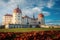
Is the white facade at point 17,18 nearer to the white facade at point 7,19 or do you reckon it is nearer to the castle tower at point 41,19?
the white facade at point 7,19

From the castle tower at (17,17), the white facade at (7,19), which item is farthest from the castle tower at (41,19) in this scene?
the white facade at (7,19)

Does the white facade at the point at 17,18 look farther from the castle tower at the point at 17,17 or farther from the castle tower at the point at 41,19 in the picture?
the castle tower at the point at 41,19

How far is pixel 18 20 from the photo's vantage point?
2.31 m

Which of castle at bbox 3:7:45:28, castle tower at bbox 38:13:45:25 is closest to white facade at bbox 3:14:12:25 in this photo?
castle at bbox 3:7:45:28

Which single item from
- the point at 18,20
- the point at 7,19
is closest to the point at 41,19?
the point at 18,20

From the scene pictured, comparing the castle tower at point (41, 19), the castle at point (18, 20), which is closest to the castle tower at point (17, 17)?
the castle at point (18, 20)

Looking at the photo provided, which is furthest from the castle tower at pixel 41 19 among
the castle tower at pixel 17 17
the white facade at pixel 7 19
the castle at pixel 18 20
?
the white facade at pixel 7 19

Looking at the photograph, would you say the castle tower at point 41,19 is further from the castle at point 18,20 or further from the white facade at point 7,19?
the white facade at point 7,19

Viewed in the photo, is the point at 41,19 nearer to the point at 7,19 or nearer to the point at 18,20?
the point at 18,20

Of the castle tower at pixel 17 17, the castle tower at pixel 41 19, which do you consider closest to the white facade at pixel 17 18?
the castle tower at pixel 17 17

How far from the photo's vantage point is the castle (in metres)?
2.29

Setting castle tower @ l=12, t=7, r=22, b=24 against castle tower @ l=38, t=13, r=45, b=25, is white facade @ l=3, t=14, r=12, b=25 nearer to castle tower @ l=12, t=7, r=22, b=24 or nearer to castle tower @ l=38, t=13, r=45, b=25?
castle tower @ l=12, t=7, r=22, b=24

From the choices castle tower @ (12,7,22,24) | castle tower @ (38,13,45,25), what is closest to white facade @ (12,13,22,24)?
castle tower @ (12,7,22,24)

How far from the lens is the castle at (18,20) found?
229 centimetres
